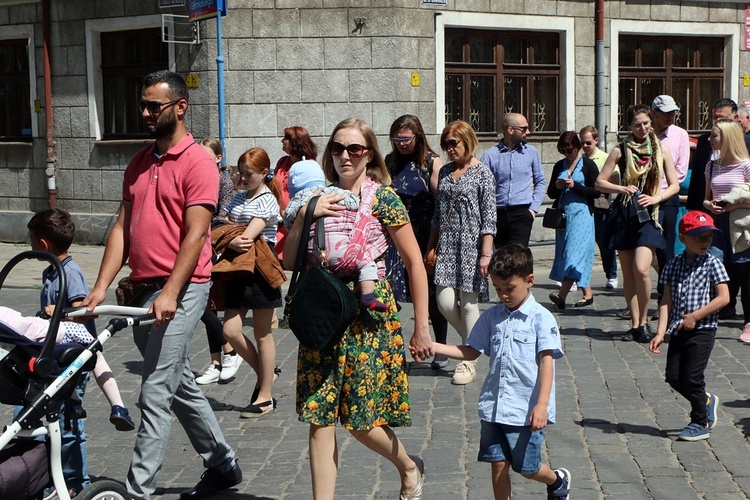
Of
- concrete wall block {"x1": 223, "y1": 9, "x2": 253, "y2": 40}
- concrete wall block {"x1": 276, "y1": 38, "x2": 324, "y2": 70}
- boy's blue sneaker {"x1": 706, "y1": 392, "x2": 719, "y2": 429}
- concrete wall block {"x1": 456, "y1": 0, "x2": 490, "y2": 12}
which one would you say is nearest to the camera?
boy's blue sneaker {"x1": 706, "y1": 392, "x2": 719, "y2": 429}

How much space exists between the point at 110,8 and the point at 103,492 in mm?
12808

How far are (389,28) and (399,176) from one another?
7.84 m

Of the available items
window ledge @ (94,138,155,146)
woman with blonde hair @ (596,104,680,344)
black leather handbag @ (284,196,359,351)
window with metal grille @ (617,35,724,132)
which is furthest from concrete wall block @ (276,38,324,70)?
black leather handbag @ (284,196,359,351)

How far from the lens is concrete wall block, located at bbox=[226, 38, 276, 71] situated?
1509cm

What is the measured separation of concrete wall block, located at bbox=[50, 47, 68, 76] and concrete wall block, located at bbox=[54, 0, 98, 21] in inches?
18.9

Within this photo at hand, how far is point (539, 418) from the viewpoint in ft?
14.1

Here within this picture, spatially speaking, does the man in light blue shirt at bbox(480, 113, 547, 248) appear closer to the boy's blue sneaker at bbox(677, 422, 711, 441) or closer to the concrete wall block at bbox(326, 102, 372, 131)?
the boy's blue sneaker at bbox(677, 422, 711, 441)

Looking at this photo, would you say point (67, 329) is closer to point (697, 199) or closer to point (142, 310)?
point (142, 310)

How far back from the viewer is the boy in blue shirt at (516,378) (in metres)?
4.41

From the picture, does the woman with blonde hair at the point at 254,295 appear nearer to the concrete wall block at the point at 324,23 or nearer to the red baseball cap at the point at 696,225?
the red baseball cap at the point at 696,225

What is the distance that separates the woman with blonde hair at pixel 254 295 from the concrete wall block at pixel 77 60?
32.6 ft

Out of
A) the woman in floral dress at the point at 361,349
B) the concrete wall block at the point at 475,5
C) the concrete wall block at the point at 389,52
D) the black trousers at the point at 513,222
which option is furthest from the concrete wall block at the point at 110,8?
the woman in floral dress at the point at 361,349

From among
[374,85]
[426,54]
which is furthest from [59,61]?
[426,54]

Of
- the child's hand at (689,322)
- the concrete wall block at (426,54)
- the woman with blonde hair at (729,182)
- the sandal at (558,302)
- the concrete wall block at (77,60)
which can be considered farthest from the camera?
the concrete wall block at (77,60)
